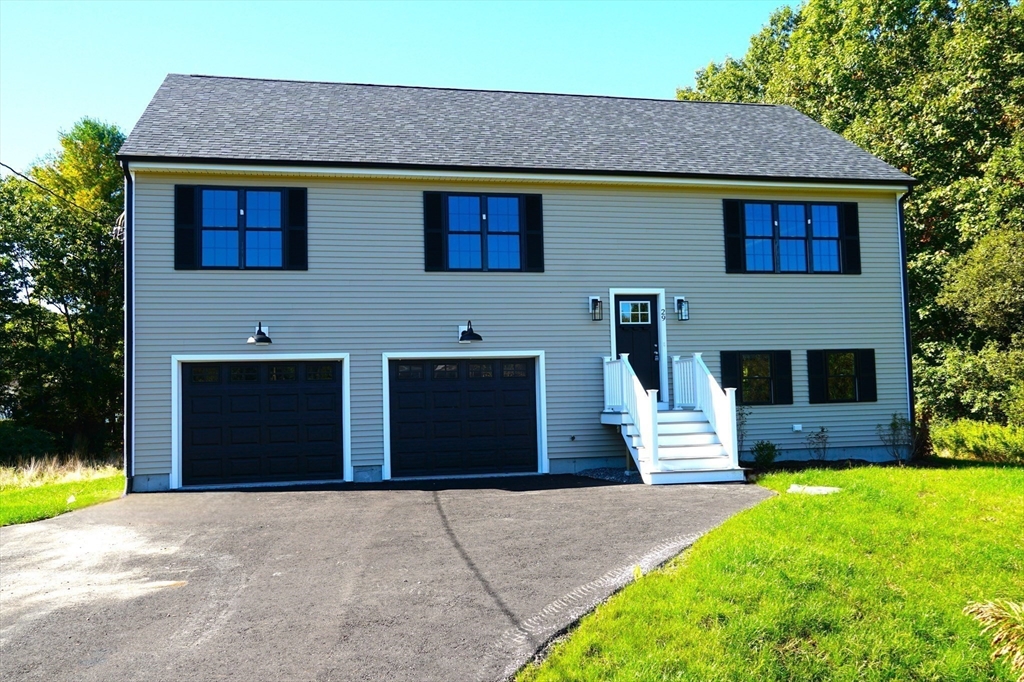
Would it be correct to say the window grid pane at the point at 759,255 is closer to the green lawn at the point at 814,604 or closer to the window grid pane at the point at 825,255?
the window grid pane at the point at 825,255

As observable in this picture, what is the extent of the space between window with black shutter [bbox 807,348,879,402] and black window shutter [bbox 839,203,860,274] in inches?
66.2

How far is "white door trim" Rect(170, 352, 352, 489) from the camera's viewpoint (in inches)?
486

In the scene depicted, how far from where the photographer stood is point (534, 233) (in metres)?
13.8

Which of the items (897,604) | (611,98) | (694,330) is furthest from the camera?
(611,98)

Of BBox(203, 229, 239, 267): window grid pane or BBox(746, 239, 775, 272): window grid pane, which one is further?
BBox(746, 239, 775, 272): window grid pane

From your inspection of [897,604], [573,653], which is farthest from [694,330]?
[573,653]

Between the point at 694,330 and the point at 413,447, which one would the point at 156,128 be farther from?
the point at 694,330

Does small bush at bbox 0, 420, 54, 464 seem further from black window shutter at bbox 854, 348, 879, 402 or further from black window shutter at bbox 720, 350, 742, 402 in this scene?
black window shutter at bbox 854, 348, 879, 402

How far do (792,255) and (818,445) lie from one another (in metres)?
3.72

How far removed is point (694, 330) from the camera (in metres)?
14.3

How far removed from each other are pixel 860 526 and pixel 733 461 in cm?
422

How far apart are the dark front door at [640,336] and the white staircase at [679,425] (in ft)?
1.59

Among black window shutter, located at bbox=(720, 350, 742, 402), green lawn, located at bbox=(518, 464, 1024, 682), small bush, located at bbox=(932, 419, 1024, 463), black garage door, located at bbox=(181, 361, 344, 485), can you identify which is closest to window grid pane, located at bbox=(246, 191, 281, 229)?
black garage door, located at bbox=(181, 361, 344, 485)

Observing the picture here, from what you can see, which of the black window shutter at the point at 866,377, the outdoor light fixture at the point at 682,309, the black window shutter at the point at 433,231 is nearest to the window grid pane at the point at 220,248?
the black window shutter at the point at 433,231
